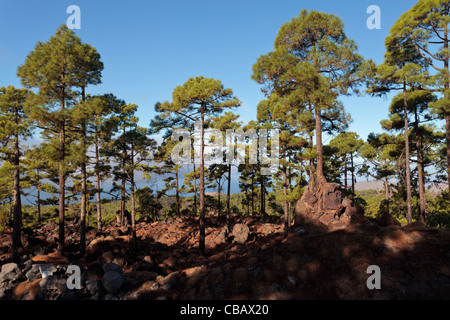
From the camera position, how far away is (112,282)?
866 cm

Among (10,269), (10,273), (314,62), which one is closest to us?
(10,273)

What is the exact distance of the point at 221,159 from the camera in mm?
25906

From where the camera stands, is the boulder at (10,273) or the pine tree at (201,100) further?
the pine tree at (201,100)

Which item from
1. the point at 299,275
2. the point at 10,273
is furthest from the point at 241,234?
the point at 10,273

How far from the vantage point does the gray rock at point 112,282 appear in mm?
8574

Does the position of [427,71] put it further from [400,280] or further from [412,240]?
[400,280]

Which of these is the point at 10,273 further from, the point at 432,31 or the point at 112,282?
the point at 432,31

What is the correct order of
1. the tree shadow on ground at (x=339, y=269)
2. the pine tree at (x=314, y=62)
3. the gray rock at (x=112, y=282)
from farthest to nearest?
the pine tree at (x=314, y=62) → the gray rock at (x=112, y=282) → the tree shadow on ground at (x=339, y=269)

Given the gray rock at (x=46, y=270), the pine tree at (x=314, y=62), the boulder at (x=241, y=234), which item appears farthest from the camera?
the boulder at (x=241, y=234)

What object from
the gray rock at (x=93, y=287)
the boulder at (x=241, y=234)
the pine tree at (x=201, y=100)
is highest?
the pine tree at (x=201, y=100)

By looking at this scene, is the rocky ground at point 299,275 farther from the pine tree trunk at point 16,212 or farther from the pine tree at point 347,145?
the pine tree at point 347,145

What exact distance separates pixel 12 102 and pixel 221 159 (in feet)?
59.3

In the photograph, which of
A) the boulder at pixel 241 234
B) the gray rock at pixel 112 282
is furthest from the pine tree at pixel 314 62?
the gray rock at pixel 112 282
